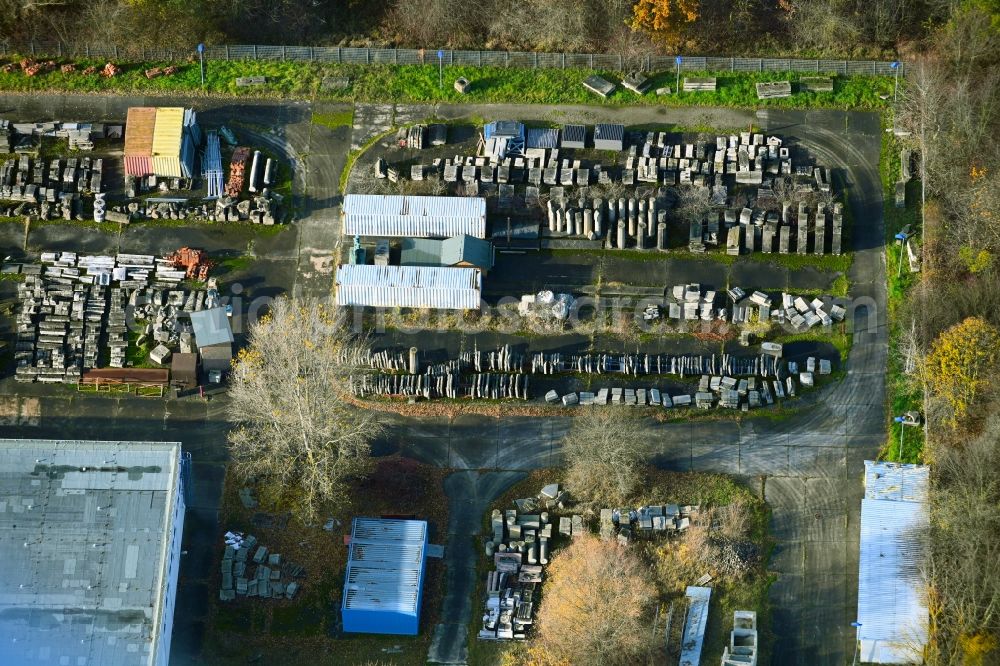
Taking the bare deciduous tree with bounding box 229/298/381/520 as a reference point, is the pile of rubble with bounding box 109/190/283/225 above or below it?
above

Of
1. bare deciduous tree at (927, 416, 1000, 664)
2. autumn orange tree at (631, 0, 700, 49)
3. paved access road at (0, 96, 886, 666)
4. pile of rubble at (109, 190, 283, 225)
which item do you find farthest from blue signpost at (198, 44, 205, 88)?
bare deciduous tree at (927, 416, 1000, 664)

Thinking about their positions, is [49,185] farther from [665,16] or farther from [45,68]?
[665,16]

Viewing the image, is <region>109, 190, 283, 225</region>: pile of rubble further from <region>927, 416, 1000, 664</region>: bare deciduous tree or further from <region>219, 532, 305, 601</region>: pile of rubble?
<region>927, 416, 1000, 664</region>: bare deciduous tree

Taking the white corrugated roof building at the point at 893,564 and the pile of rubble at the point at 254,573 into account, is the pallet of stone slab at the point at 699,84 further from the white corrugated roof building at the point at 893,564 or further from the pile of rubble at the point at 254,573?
the pile of rubble at the point at 254,573

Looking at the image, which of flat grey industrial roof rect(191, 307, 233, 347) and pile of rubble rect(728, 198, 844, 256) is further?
pile of rubble rect(728, 198, 844, 256)

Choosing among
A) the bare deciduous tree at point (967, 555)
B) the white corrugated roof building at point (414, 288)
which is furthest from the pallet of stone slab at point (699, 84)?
the bare deciduous tree at point (967, 555)

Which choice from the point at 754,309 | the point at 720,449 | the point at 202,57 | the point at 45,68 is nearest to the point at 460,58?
the point at 202,57
